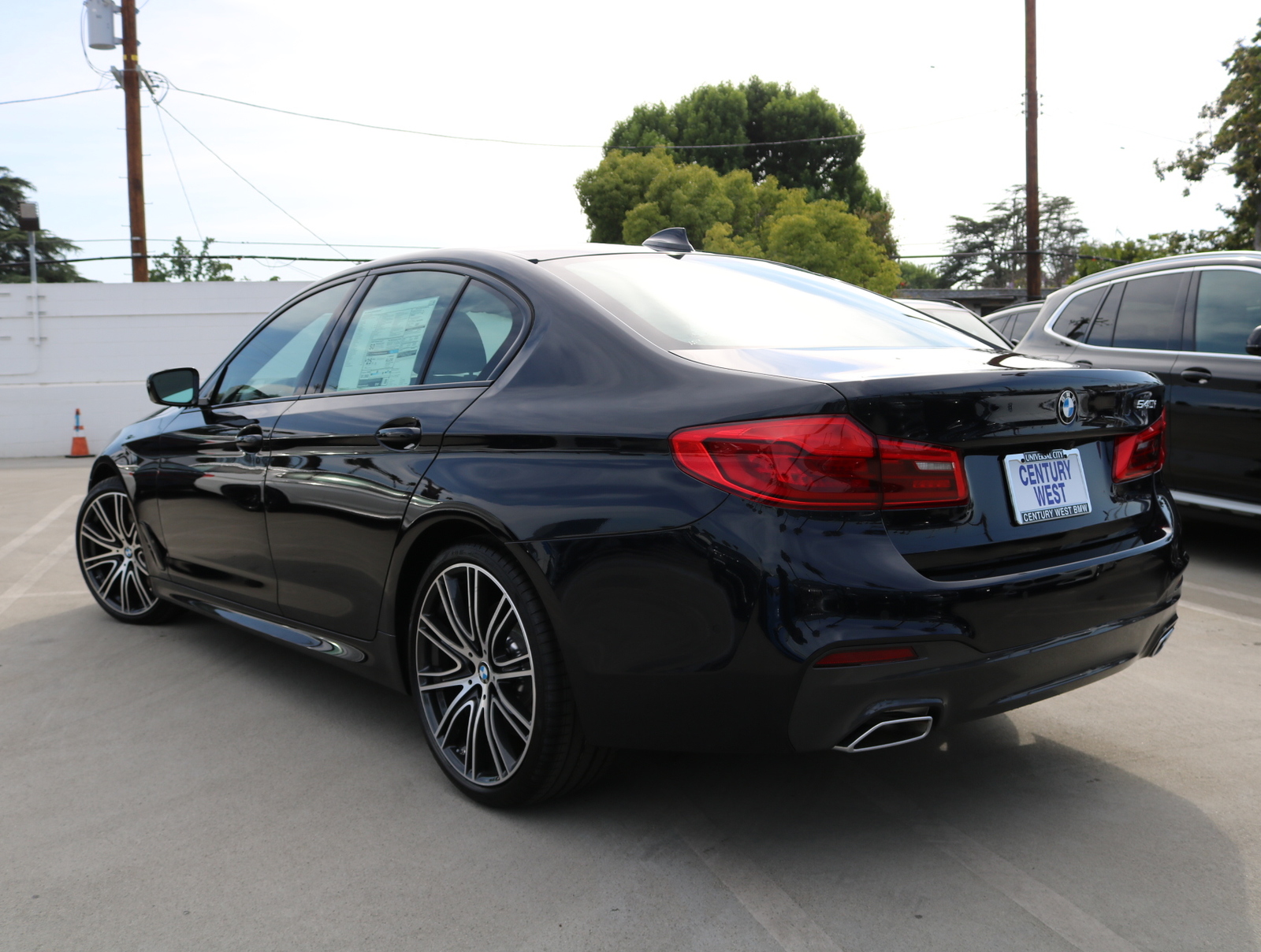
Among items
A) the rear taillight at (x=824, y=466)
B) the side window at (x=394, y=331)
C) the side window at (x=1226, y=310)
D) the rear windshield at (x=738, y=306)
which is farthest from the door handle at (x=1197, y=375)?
the side window at (x=394, y=331)

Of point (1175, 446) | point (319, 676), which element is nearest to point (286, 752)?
point (319, 676)

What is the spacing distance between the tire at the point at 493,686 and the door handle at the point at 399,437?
351mm

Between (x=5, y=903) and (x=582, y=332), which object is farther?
(x=582, y=332)

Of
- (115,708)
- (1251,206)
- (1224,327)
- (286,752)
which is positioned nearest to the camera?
(286,752)

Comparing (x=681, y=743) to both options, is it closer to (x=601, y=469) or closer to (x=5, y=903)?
(x=601, y=469)

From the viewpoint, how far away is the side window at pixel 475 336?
3.17 meters

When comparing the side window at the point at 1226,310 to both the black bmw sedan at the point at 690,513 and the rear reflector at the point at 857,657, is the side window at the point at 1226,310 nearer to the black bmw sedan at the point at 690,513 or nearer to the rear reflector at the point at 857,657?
the black bmw sedan at the point at 690,513

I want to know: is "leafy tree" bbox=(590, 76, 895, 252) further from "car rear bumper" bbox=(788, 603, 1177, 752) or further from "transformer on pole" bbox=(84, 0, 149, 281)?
"car rear bumper" bbox=(788, 603, 1177, 752)

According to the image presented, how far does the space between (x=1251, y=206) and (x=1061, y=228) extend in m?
68.4

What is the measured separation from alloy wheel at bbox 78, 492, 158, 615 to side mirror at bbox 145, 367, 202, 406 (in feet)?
2.21

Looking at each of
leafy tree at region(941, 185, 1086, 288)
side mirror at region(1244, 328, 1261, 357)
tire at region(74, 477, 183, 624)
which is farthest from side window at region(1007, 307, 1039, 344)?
leafy tree at region(941, 185, 1086, 288)

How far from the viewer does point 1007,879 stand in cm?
255

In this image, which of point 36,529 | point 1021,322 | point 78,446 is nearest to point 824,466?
point 36,529

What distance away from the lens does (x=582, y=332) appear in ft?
9.63
